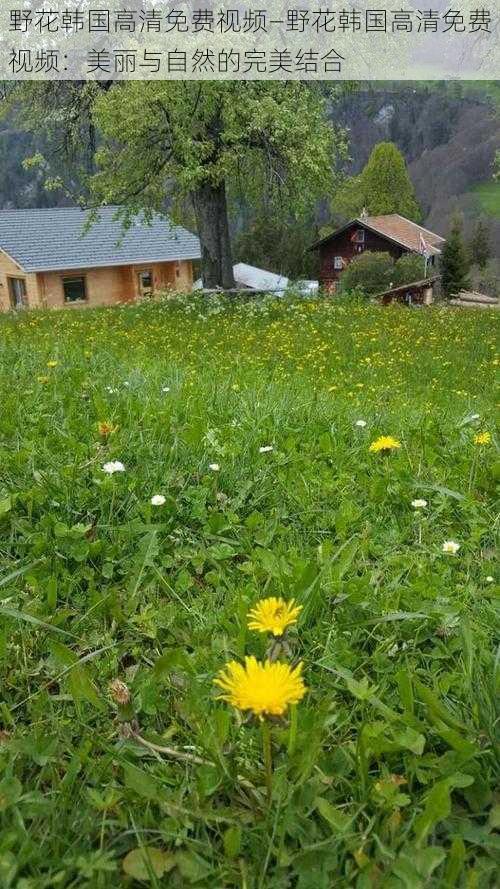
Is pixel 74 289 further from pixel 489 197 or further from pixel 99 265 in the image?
pixel 489 197

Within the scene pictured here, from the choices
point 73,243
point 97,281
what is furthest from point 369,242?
point 73,243

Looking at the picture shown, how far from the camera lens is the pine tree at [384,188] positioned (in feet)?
152

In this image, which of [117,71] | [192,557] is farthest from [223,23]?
[192,557]

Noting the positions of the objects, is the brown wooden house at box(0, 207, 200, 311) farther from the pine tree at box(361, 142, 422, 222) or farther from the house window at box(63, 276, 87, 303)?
the pine tree at box(361, 142, 422, 222)

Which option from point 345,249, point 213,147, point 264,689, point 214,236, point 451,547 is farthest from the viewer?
point 345,249

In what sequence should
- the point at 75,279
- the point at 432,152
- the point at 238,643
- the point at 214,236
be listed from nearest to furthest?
the point at 238,643 < the point at 214,236 < the point at 75,279 < the point at 432,152

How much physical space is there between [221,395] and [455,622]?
2.27 meters

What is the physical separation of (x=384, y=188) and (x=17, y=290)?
29.0 m

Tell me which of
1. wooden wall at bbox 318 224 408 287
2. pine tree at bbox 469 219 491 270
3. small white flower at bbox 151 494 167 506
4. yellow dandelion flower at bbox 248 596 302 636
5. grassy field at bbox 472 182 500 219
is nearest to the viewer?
yellow dandelion flower at bbox 248 596 302 636

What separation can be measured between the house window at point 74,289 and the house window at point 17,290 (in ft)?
5.65

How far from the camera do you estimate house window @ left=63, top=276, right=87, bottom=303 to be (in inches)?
1102

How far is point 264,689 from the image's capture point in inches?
36.5

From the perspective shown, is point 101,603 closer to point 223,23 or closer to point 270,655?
point 270,655

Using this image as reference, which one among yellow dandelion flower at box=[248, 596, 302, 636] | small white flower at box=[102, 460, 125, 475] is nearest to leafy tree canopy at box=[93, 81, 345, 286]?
small white flower at box=[102, 460, 125, 475]
